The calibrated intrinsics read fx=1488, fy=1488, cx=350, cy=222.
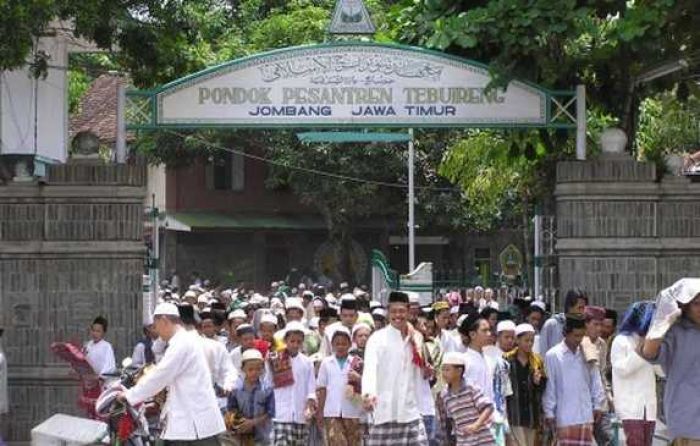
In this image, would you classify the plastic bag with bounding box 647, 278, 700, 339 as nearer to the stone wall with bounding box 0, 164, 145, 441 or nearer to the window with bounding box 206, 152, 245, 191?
the stone wall with bounding box 0, 164, 145, 441

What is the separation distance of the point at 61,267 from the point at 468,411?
5.05 m

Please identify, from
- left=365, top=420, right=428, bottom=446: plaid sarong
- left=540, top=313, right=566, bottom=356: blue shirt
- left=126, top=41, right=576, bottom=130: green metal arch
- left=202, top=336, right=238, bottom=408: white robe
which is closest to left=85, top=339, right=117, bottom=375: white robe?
left=202, top=336, right=238, bottom=408: white robe

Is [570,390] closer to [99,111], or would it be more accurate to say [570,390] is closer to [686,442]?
[686,442]

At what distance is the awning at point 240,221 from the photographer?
1931 inches

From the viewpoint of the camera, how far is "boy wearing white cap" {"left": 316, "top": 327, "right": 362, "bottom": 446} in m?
13.4

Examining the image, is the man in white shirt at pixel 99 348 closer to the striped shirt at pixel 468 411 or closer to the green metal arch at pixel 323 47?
the green metal arch at pixel 323 47

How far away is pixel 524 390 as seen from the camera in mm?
13250

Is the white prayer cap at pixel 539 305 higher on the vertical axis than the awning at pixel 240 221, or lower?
lower

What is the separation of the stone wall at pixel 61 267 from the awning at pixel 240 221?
3340 centimetres

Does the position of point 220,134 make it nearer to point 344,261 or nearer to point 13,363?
point 344,261

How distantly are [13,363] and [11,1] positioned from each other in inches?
149

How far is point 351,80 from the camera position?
603 inches

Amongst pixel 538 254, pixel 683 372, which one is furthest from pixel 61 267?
pixel 683 372

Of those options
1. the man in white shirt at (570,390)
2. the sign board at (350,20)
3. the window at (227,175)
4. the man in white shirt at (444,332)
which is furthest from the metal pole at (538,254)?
the window at (227,175)
